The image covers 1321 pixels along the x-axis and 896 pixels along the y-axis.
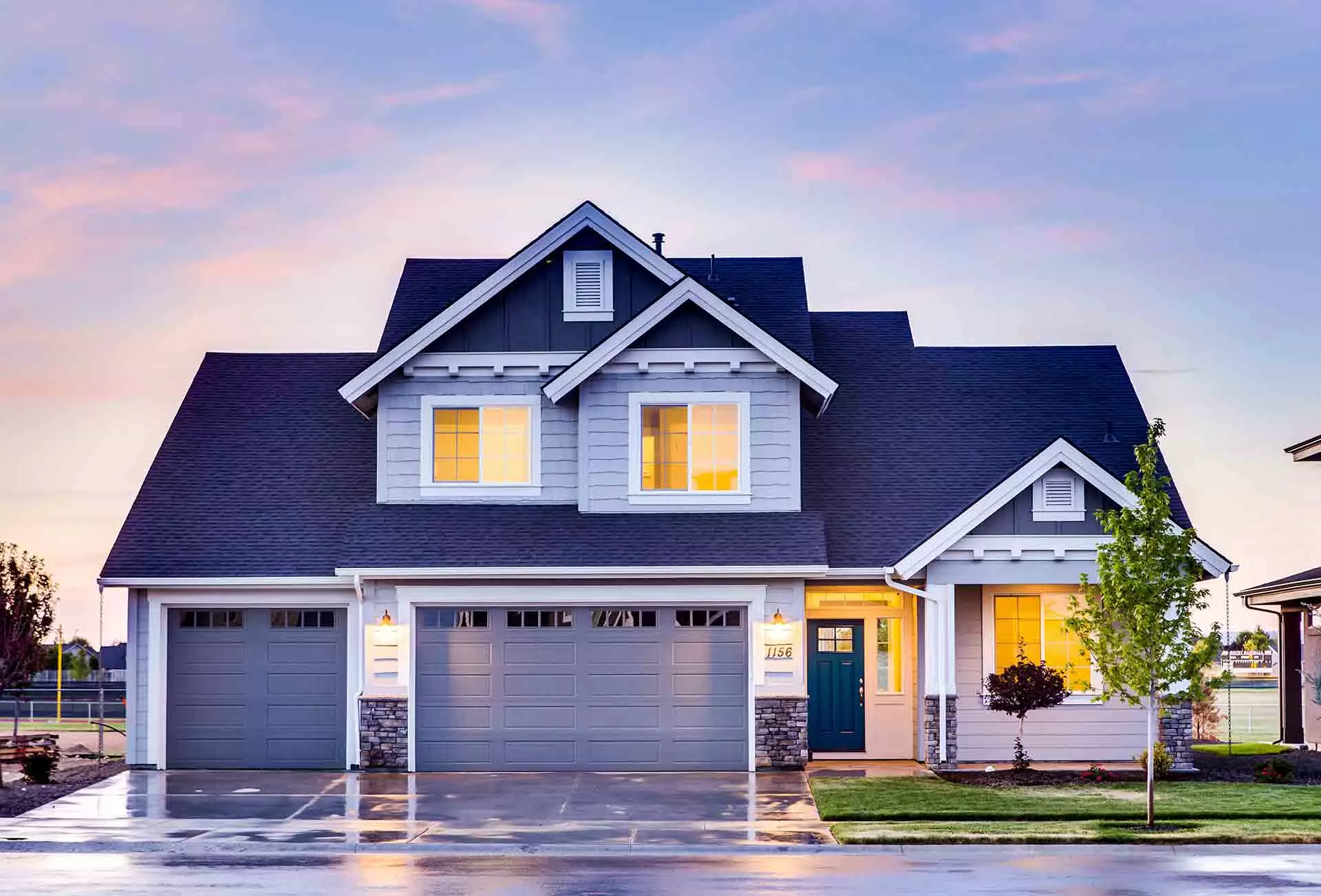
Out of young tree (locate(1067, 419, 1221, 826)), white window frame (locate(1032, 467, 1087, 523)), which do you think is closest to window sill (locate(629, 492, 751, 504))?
white window frame (locate(1032, 467, 1087, 523))

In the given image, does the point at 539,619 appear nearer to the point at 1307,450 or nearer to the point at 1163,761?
the point at 1163,761

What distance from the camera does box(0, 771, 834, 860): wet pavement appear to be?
704 inches

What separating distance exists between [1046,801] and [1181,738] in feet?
14.0

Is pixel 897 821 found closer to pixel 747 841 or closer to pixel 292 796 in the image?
pixel 747 841

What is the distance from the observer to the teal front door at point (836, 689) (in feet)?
85.9

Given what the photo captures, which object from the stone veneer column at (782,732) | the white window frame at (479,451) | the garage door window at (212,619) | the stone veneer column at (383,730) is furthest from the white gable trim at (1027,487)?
the garage door window at (212,619)

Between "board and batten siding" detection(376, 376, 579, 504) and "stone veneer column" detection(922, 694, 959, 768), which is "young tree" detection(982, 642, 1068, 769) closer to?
"stone veneer column" detection(922, 694, 959, 768)

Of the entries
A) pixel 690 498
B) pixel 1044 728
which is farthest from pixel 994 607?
pixel 690 498

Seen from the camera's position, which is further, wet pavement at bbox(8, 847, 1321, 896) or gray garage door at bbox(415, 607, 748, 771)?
gray garage door at bbox(415, 607, 748, 771)

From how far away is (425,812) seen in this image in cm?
2012

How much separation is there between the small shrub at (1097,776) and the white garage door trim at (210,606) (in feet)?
36.4

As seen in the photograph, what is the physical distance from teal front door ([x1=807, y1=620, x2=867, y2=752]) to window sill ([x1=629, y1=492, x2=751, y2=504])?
278cm

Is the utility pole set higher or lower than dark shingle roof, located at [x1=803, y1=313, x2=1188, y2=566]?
lower

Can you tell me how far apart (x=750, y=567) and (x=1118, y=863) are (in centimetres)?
856
